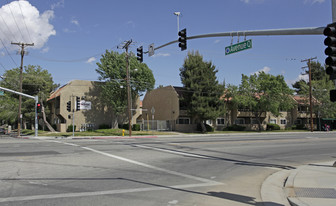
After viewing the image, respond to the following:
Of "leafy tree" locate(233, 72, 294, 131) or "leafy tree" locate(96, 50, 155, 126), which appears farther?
"leafy tree" locate(233, 72, 294, 131)

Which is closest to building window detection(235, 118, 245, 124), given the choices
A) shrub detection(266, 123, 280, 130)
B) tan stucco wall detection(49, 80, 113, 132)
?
shrub detection(266, 123, 280, 130)

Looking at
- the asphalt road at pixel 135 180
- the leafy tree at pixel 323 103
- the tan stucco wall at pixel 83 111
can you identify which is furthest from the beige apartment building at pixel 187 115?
the asphalt road at pixel 135 180

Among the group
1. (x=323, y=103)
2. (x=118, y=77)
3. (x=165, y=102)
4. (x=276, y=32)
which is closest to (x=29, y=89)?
(x=118, y=77)

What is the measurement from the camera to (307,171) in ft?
30.1

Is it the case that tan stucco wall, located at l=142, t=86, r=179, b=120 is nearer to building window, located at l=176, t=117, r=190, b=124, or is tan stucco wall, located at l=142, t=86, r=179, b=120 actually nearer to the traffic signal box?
building window, located at l=176, t=117, r=190, b=124

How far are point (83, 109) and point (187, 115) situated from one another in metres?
16.3

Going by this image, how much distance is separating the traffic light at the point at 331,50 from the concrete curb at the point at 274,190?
316 cm

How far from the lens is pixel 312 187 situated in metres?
6.96

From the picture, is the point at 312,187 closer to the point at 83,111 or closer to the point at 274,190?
the point at 274,190

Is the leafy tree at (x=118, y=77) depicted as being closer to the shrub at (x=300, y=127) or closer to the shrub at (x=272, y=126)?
the shrub at (x=272, y=126)

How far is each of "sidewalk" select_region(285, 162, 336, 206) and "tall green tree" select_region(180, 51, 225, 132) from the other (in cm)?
2934

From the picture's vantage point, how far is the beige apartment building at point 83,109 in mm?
39562

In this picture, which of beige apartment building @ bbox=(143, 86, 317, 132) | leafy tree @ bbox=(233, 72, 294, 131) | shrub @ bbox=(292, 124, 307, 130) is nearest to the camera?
beige apartment building @ bbox=(143, 86, 317, 132)

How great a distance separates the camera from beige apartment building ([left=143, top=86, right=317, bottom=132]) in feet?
141
